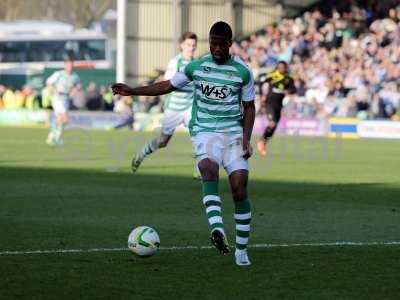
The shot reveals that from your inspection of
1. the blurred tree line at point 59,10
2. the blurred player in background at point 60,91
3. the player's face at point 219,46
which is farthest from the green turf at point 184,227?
the blurred tree line at point 59,10

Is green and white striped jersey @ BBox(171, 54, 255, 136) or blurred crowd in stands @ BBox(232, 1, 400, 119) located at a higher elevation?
green and white striped jersey @ BBox(171, 54, 255, 136)

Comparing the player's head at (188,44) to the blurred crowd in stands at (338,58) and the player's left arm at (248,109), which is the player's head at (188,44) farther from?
the blurred crowd in stands at (338,58)

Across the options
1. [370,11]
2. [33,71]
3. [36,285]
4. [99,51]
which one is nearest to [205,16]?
[370,11]

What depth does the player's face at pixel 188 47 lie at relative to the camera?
1906 centimetres

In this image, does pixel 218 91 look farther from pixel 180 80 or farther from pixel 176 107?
pixel 176 107

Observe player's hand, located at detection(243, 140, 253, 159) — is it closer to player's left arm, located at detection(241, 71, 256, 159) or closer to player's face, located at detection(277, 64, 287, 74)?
player's left arm, located at detection(241, 71, 256, 159)

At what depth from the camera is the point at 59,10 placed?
310 ft

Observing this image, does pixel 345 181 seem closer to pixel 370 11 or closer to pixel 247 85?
pixel 247 85

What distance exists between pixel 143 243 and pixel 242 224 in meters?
0.88

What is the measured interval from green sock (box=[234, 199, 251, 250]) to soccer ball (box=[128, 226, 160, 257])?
0.73m

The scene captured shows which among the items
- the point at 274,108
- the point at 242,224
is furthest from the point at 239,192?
the point at 274,108

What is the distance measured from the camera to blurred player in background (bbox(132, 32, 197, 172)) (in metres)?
19.1

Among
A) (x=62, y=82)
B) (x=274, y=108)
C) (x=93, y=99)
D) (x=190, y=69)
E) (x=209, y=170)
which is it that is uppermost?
(x=190, y=69)

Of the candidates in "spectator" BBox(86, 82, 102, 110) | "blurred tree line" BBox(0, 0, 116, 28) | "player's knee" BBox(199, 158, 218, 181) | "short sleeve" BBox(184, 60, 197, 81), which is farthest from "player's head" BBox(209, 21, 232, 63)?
"blurred tree line" BBox(0, 0, 116, 28)
